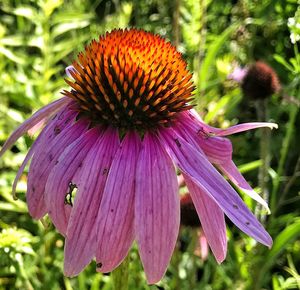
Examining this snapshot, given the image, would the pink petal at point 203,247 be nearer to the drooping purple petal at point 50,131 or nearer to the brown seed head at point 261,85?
the brown seed head at point 261,85

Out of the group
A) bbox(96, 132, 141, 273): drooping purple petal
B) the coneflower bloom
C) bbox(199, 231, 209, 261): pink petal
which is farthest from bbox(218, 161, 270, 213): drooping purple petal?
bbox(199, 231, 209, 261): pink petal

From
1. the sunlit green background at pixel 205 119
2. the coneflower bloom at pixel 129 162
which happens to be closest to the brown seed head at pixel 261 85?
the sunlit green background at pixel 205 119

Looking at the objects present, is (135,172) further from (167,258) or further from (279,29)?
(279,29)

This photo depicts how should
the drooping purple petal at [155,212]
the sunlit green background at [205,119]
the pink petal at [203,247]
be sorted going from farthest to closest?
the pink petal at [203,247], the sunlit green background at [205,119], the drooping purple petal at [155,212]

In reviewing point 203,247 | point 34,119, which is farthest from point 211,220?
point 203,247

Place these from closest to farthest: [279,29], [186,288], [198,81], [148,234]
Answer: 1. [148,234]
2. [186,288]
3. [198,81]
4. [279,29]

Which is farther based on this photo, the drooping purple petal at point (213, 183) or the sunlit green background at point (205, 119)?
the sunlit green background at point (205, 119)

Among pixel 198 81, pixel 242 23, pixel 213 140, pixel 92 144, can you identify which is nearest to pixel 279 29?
pixel 242 23
